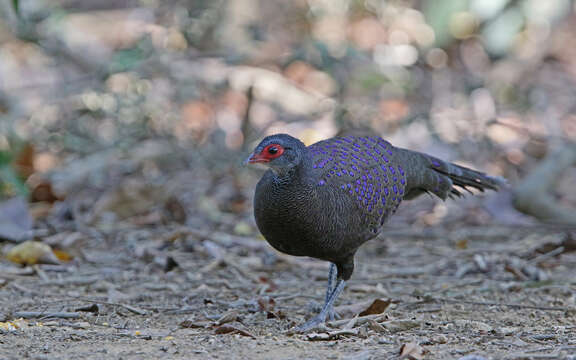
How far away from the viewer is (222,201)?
286 inches

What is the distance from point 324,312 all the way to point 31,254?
2.17 meters

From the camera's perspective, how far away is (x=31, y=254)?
4926 millimetres

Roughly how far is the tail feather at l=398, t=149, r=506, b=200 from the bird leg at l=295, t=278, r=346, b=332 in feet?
2.75

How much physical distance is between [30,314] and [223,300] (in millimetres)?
1098

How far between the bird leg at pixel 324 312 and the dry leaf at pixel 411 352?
0.71 m

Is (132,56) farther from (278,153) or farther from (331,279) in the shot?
(278,153)

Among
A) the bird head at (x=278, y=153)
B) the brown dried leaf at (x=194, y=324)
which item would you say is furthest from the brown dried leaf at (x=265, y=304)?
the bird head at (x=278, y=153)

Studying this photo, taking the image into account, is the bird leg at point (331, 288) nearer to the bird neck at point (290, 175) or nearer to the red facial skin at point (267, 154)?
the bird neck at point (290, 175)

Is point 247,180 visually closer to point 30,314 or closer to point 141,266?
point 141,266

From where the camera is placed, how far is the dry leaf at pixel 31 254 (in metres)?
4.91

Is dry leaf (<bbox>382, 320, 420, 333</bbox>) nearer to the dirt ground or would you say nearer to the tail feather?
the dirt ground

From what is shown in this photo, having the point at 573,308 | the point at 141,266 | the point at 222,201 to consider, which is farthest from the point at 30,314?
the point at 222,201

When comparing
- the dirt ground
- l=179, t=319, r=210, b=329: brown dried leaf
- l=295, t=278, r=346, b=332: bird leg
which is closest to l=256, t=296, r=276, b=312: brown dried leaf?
the dirt ground

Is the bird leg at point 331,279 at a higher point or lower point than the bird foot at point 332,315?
higher
